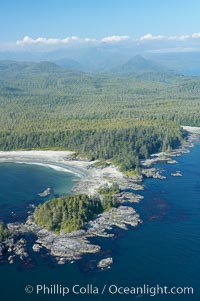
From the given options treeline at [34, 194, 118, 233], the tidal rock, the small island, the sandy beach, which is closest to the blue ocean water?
the tidal rock

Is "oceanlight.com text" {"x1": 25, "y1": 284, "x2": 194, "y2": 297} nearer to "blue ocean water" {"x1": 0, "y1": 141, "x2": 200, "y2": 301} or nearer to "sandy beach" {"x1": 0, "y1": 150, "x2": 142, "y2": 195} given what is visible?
"blue ocean water" {"x1": 0, "y1": 141, "x2": 200, "y2": 301}

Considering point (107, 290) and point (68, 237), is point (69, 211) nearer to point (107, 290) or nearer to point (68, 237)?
point (68, 237)

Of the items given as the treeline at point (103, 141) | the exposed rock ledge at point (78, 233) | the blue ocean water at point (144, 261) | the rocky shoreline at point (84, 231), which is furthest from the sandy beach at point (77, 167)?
the exposed rock ledge at point (78, 233)

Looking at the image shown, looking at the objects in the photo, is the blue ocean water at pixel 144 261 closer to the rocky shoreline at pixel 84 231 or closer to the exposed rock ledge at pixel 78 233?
the rocky shoreline at pixel 84 231

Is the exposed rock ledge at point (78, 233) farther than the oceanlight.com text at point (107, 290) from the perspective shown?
Yes

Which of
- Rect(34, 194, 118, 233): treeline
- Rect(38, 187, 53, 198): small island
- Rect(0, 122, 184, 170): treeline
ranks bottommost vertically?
Rect(38, 187, 53, 198): small island

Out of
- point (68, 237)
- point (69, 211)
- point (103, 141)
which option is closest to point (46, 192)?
point (69, 211)
